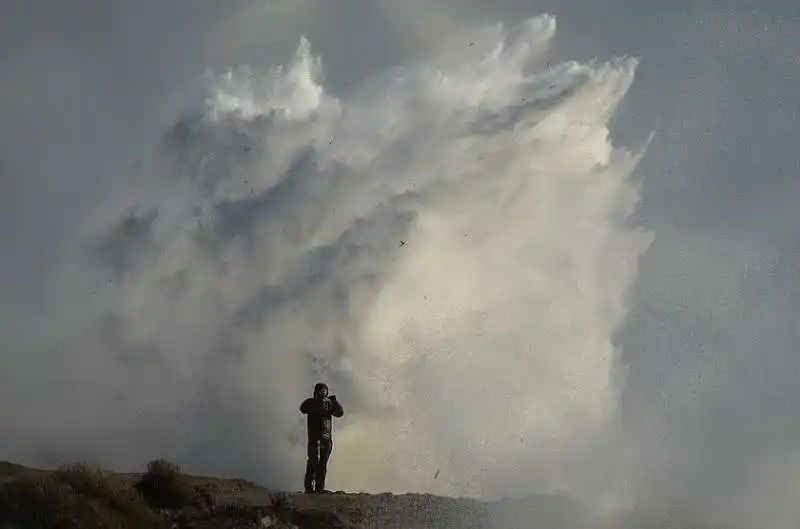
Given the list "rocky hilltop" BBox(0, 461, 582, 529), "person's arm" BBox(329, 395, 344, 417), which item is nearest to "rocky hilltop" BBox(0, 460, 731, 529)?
"rocky hilltop" BBox(0, 461, 582, 529)

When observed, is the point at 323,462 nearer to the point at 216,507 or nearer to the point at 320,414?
the point at 320,414

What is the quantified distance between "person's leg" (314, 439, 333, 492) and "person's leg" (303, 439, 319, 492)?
3.5 inches

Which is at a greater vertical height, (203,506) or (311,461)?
(311,461)

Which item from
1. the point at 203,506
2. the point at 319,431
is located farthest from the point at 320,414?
the point at 203,506

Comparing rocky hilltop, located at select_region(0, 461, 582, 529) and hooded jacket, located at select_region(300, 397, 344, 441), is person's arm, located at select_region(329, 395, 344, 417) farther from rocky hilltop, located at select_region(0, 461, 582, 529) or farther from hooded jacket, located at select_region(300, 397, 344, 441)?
rocky hilltop, located at select_region(0, 461, 582, 529)

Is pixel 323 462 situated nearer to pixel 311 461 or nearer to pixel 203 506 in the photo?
pixel 311 461

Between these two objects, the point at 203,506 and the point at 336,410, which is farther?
the point at 336,410

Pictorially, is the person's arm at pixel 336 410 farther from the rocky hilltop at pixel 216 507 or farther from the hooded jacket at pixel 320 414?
the rocky hilltop at pixel 216 507

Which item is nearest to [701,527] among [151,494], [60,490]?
[151,494]

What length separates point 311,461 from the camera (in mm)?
20641

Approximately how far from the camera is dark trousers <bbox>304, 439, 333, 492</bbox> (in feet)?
67.1

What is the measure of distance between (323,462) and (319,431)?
2.31ft

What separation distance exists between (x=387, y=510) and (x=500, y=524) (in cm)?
254

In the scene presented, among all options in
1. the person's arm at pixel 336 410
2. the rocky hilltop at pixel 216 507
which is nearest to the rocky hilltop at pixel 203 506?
the rocky hilltop at pixel 216 507
